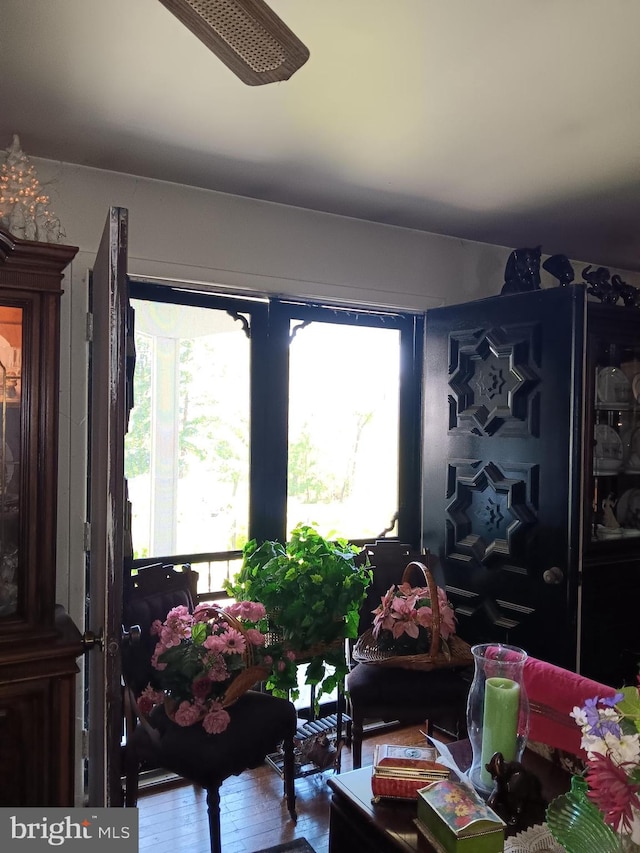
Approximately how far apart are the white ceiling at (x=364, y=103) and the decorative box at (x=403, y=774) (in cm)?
175

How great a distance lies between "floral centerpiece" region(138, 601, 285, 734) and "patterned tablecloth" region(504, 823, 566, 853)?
42.2 inches

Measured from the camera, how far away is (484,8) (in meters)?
1.50

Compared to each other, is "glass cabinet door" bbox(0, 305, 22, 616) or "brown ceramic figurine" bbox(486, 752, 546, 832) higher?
"glass cabinet door" bbox(0, 305, 22, 616)

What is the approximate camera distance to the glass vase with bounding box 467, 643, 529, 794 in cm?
153

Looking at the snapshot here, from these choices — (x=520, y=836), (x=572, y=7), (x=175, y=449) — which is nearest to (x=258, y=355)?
(x=175, y=449)

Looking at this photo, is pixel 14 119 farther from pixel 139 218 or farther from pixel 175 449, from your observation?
pixel 175 449

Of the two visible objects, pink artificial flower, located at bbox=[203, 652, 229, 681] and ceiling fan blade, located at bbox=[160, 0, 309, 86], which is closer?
ceiling fan blade, located at bbox=[160, 0, 309, 86]

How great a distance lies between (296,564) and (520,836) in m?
1.29

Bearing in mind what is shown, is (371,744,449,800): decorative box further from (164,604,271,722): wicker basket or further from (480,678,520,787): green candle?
(164,604,271,722): wicker basket

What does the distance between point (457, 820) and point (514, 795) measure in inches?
7.9

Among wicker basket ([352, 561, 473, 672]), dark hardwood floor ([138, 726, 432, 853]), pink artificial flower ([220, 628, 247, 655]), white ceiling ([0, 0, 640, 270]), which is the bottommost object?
dark hardwood floor ([138, 726, 432, 853])

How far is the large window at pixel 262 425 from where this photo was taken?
2.78 meters

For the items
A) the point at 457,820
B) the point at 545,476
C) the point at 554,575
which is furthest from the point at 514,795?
the point at 545,476

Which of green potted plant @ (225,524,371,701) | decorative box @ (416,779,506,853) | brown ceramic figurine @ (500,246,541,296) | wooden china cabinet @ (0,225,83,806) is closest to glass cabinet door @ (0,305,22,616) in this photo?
wooden china cabinet @ (0,225,83,806)
